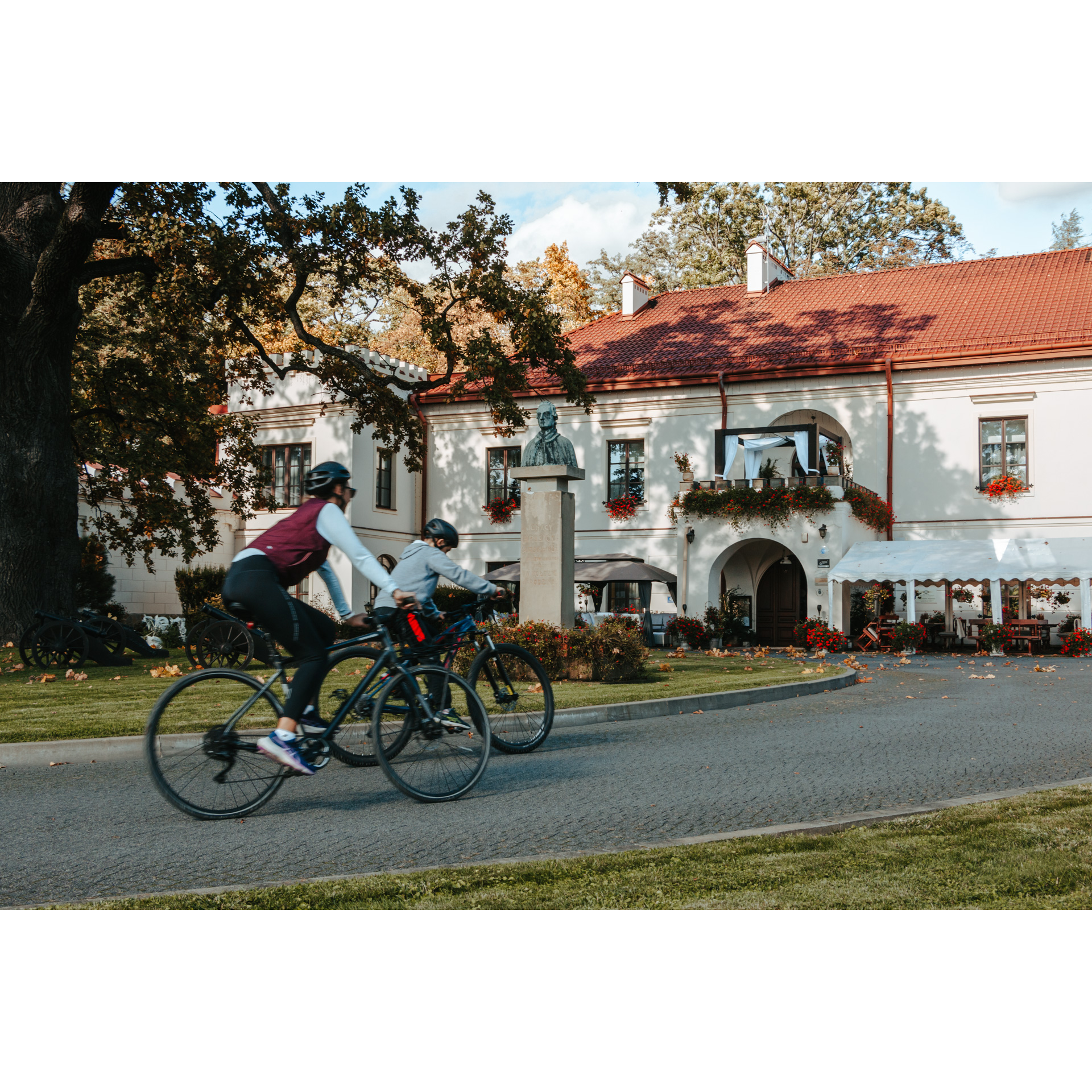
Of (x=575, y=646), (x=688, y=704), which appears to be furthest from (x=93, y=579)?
(x=688, y=704)

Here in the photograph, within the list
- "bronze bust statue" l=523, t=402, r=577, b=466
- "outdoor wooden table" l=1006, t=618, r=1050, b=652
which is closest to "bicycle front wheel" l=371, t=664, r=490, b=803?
"bronze bust statue" l=523, t=402, r=577, b=466

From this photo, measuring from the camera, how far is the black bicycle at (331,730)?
6207mm

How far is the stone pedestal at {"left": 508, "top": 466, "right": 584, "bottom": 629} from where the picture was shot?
1537 cm

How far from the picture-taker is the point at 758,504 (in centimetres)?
2753

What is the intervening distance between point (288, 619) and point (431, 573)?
2.10 meters

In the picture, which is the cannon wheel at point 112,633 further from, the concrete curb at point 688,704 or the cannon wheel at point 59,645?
the concrete curb at point 688,704

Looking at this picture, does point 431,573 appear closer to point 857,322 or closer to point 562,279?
point 857,322

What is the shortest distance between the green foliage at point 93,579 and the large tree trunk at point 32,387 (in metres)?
9.47

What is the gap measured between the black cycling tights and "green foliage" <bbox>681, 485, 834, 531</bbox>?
21.8m

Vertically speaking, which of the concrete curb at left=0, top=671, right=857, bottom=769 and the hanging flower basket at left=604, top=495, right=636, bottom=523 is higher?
the hanging flower basket at left=604, top=495, right=636, bottom=523

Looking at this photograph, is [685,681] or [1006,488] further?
[1006,488]

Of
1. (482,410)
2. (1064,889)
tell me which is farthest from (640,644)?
(482,410)

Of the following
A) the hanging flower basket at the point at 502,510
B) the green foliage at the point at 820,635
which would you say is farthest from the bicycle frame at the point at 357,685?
the hanging flower basket at the point at 502,510

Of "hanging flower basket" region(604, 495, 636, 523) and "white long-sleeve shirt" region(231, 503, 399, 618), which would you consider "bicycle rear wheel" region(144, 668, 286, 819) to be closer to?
"white long-sleeve shirt" region(231, 503, 399, 618)
